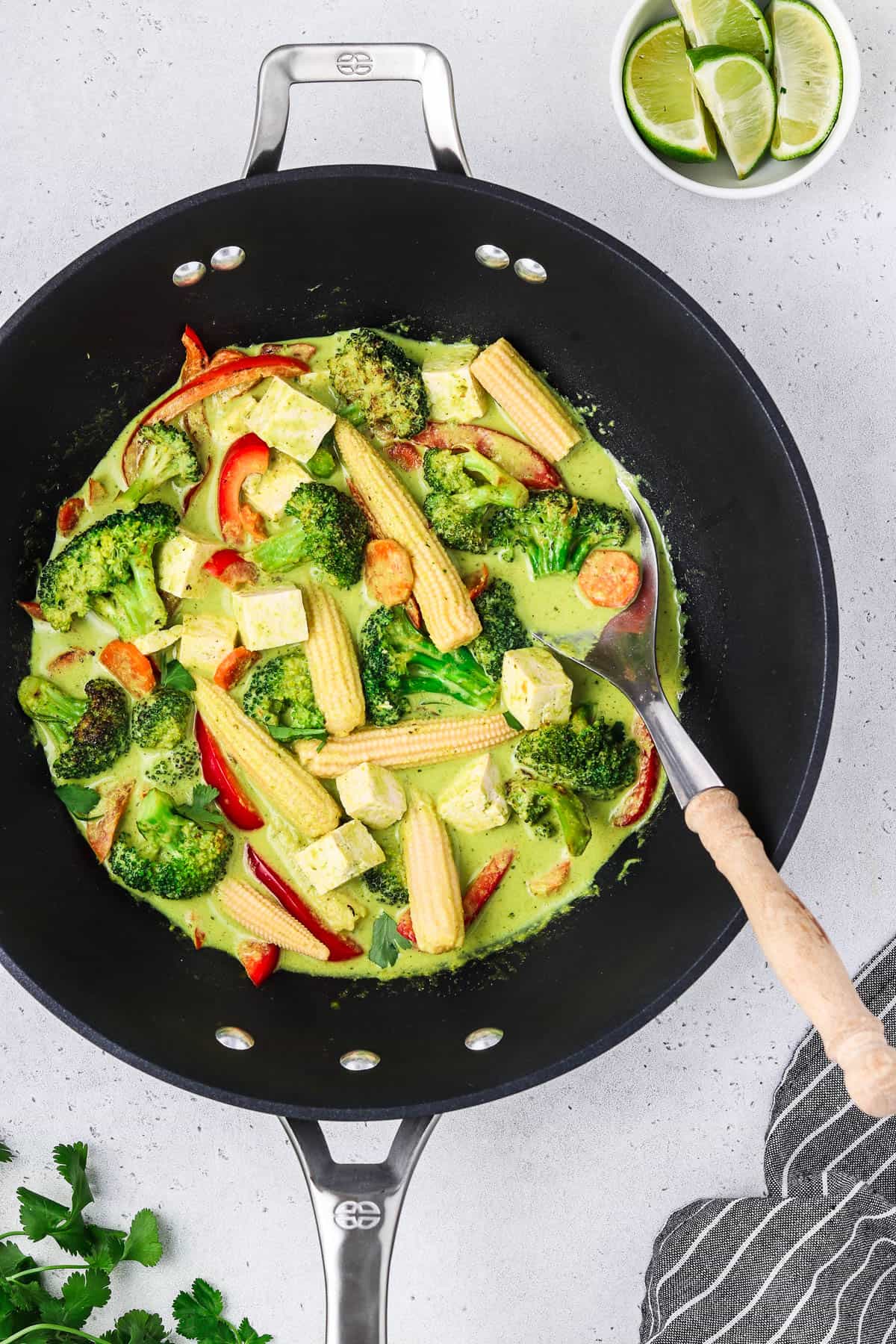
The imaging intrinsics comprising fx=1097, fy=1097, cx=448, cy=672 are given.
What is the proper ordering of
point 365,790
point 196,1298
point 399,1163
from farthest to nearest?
point 196,1298
point 365,790
point 399,1163

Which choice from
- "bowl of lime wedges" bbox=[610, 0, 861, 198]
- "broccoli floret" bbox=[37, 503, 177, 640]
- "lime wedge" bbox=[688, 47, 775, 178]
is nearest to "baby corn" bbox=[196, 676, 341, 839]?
"broccoli floret" bbox=[37, 503, 177, 640]

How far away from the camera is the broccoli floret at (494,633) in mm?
2973

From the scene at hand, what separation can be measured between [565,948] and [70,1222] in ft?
5.07

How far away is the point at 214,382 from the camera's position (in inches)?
118

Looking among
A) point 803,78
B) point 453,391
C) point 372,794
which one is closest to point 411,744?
point 372,794

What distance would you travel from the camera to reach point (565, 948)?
305 cm

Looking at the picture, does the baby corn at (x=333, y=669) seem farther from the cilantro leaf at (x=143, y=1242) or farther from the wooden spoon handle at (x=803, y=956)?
the cilantro leaf at (x=143, y=1242)

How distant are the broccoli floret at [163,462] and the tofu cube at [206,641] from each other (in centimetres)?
38

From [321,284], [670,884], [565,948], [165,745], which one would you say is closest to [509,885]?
[565,948]

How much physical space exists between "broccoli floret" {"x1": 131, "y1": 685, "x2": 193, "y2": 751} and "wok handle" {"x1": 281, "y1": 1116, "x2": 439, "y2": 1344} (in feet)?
3.57

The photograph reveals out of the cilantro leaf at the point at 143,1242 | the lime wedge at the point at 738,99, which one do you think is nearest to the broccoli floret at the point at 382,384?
the lime wedge at the point at 738,99

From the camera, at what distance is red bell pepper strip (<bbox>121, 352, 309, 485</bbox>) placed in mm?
3012

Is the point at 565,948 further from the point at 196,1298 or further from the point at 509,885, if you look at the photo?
the point at 196,1298

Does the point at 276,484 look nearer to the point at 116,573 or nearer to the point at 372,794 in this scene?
the point at 116,573
